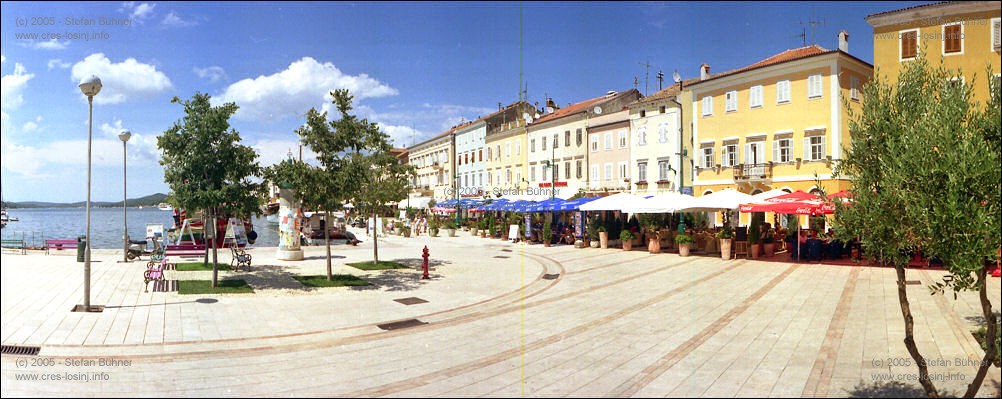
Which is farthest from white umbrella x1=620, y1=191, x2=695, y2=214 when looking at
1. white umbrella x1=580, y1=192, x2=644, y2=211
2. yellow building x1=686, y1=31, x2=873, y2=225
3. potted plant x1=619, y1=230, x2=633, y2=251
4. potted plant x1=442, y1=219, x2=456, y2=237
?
potted plant x1=442, y1=219, x2=456, y2=237

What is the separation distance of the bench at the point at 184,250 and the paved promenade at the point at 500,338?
134cm

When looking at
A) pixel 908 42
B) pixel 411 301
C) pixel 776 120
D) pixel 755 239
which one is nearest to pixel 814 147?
pixel 776 120

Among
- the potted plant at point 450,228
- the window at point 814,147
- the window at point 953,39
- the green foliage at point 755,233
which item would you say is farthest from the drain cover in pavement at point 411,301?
the window at point 814,147

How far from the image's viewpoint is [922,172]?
4.98 metres

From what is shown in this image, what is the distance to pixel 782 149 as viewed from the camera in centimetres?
3167

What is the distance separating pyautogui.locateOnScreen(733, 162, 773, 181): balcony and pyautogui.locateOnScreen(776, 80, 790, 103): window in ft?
12.7

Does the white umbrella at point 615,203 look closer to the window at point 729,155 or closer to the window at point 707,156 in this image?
the window at point 729,155

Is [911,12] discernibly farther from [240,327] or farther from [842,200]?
[240,327]

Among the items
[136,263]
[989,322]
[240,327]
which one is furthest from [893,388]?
[136,263]

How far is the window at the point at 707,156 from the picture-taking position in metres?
35.7

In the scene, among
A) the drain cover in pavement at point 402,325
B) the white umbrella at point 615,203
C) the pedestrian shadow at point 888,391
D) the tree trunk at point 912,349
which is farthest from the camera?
the white umbrella at point 615,203

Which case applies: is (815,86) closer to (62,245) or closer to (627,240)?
(627,240)

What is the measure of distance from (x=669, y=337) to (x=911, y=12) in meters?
26.7

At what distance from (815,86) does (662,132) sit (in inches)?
436
